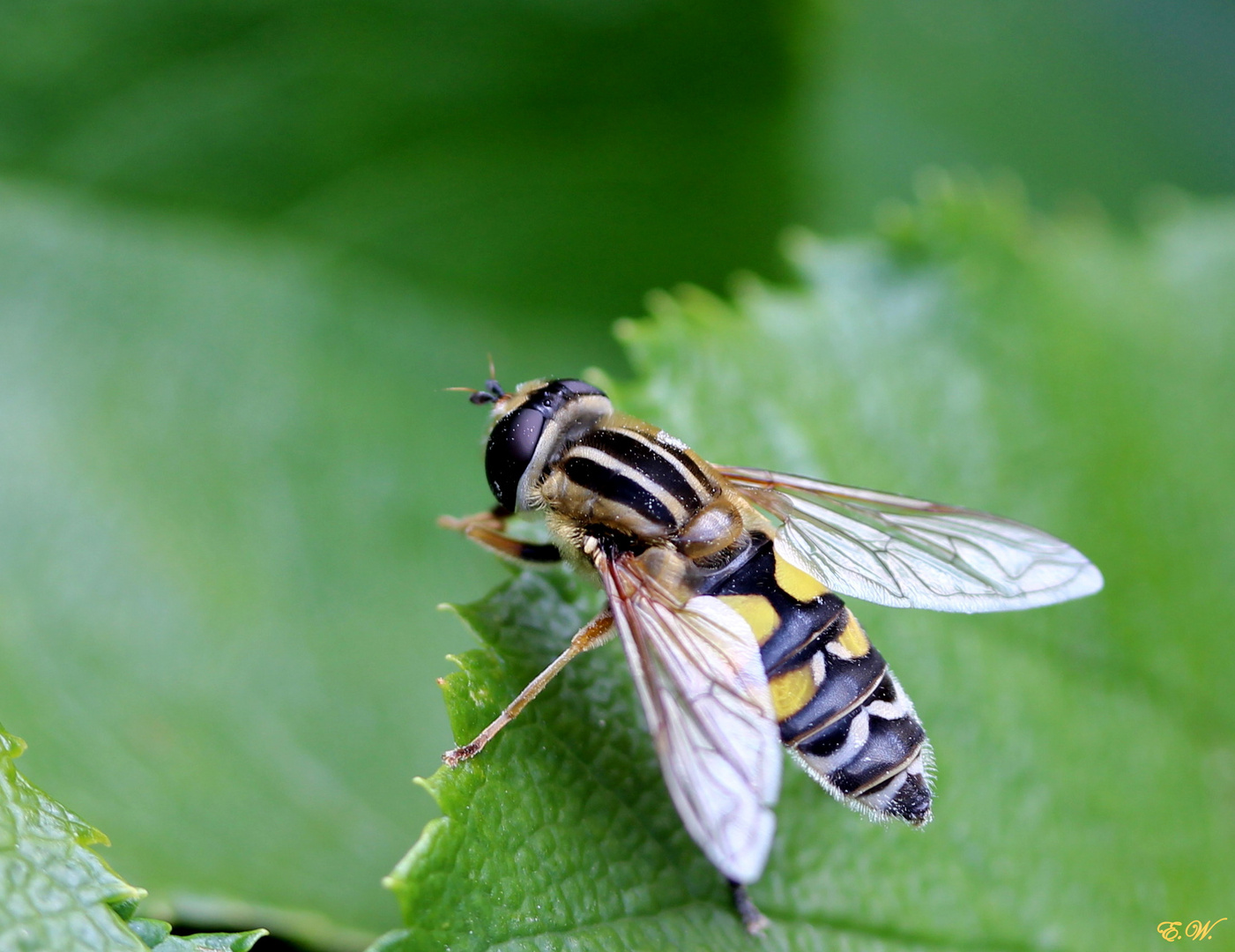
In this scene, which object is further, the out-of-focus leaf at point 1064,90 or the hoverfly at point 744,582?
the out-of-focus leaf at point 1064,90

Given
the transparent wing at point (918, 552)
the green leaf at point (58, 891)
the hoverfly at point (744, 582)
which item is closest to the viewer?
the green leaf at point (58, 891)

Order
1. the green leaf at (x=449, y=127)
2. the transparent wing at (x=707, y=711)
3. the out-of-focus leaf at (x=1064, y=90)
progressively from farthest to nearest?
1. the out-of-focus leaf at (x=1064, y=90)
2. the green leaf at (x=449, y=127)
3. the transparent wing at (x=707, y=711)

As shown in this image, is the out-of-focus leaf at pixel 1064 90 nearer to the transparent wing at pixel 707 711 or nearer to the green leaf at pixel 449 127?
the green leaf at pixel 449 127

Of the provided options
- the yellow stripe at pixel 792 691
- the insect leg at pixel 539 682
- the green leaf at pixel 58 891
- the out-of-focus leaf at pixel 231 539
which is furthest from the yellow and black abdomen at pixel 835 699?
the out-of-focus leaf at pixel 231 539

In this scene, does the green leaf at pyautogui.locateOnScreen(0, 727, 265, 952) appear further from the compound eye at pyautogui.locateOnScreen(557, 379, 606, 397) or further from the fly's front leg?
the compound eye at pyautogui.locateOnScreen(557, 379, 606, 397)

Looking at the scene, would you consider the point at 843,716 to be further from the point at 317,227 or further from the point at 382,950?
the point at 317,227

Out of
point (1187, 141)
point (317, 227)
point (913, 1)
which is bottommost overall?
point (317, 227)

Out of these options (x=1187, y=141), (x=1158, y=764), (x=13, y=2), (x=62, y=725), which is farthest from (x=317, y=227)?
(x=1187, y=141)
